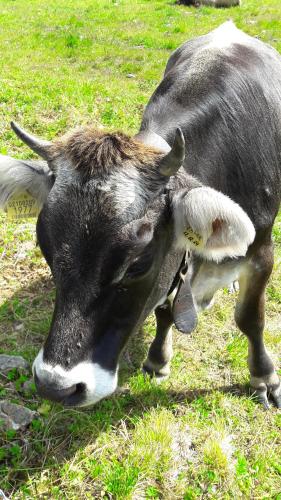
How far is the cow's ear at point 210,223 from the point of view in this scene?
2246mm

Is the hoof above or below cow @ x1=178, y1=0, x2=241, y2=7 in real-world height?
above

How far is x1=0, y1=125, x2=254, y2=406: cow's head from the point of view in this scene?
85.2 inches

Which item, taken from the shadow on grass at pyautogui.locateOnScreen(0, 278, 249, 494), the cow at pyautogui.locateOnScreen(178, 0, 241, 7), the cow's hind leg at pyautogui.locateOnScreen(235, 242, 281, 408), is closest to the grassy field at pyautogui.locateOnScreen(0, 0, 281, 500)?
the shadow on grass at pyautogui.locateOnScreen(0, 278, 249, 494)

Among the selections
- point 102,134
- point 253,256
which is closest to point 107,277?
point 102,134

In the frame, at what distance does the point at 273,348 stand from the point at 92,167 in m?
2.51

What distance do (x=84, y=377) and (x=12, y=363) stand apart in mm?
1572

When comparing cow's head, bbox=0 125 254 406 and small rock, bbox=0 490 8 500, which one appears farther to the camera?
small rock, bbox=0 490 8 500

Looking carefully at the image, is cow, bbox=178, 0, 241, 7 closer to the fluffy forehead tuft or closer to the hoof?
the hoof

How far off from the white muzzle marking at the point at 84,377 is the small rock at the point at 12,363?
4.54 feet

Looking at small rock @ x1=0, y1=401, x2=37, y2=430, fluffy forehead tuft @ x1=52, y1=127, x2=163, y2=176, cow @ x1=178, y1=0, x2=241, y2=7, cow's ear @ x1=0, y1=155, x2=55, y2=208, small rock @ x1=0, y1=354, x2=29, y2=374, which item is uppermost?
fluffy forehead tuft @ x1=52, y1=127, x2=163, y2=176

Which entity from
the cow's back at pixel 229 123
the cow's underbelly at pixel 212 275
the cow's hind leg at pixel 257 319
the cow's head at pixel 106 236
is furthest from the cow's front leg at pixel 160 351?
the cow's head at pixel 106 236

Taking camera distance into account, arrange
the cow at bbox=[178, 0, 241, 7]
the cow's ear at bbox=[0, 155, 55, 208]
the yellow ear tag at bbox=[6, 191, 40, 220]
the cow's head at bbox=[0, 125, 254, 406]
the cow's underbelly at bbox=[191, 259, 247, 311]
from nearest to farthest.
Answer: the cow's head at bbox=[0, 125, 254, 406] → the cow's ear at bbox=[0, 155, 55, 208] → the yellow ear tag at bbox=[6, 191, 40, 220] → the cow's underbelly at bbox=[191, 259, 247, 311] → the cow at bbox=[178, 0, 241, 7]

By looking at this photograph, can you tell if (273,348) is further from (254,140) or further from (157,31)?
(157,31)

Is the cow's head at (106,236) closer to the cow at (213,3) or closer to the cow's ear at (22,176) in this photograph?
the cow's ear at (22,176)
